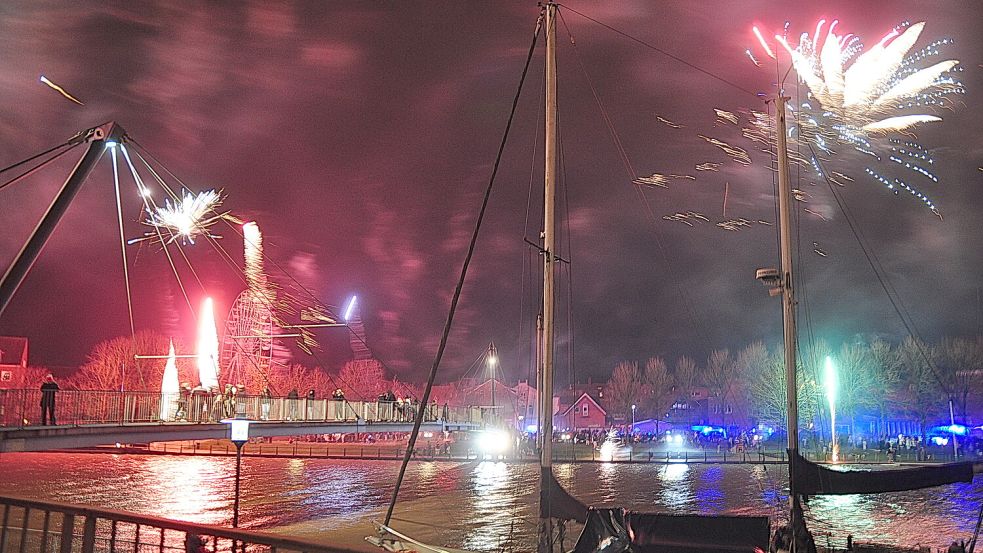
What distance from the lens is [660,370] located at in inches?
5891

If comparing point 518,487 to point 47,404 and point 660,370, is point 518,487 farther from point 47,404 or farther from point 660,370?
point 660,370

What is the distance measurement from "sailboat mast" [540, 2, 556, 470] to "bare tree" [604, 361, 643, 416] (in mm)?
127495

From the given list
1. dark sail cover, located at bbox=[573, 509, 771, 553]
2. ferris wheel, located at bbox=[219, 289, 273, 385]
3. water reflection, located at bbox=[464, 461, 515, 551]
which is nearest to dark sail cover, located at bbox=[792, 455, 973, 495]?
dark sail cover, located at bbox=[573, 509, 771, 553]

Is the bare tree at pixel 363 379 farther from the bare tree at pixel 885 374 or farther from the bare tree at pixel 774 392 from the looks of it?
the bare tree at pixel 885 374

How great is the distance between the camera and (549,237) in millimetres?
20969

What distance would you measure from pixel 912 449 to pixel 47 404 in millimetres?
74375

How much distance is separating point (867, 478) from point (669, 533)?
21.1ft

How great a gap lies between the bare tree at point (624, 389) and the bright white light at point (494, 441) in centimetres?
6736

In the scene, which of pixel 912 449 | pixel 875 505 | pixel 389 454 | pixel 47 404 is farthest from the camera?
pixel 389 454

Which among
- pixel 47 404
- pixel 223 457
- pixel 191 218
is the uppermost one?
pixel 191 218

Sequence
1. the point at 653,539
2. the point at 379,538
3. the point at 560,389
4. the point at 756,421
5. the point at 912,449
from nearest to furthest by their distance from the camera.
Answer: the point at 653,539, the point at 379,538, the point at 912,449, the point at 756,421, the point at 560,389

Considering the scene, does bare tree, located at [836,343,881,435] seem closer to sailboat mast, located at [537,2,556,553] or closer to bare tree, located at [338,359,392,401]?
bare tree, located at [338,359,392,401]

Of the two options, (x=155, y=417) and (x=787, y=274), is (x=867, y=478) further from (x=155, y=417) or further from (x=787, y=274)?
(x=155, y=417)

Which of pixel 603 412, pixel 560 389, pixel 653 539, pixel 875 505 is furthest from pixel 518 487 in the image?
pixel 560 389
